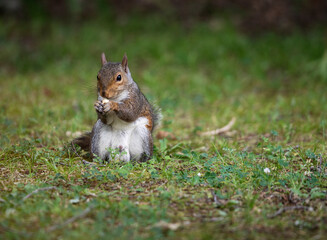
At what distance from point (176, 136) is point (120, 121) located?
116 cm

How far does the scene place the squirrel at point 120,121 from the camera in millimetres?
3195

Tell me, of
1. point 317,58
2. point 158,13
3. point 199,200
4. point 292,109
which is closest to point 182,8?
point 158,13

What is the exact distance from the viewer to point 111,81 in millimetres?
3176

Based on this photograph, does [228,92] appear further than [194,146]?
Yes

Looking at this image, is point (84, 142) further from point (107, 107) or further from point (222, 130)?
point (222, 130)

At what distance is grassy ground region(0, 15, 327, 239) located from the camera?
2.44 m

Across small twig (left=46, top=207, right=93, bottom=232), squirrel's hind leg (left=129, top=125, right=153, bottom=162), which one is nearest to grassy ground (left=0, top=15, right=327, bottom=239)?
small twig (left=46, top=207, right=93, bottom=232)

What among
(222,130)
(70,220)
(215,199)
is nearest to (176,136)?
(222,130)

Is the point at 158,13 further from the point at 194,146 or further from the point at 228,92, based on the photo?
the point at 194,146

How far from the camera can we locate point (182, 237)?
226 cm

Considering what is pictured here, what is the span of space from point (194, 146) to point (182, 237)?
1.88 m

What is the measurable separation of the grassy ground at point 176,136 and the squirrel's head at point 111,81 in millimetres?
320

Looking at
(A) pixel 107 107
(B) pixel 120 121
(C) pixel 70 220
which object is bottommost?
(C) pixel 70 220

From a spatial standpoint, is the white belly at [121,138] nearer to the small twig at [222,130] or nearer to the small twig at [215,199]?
the small twig at [215,199]
